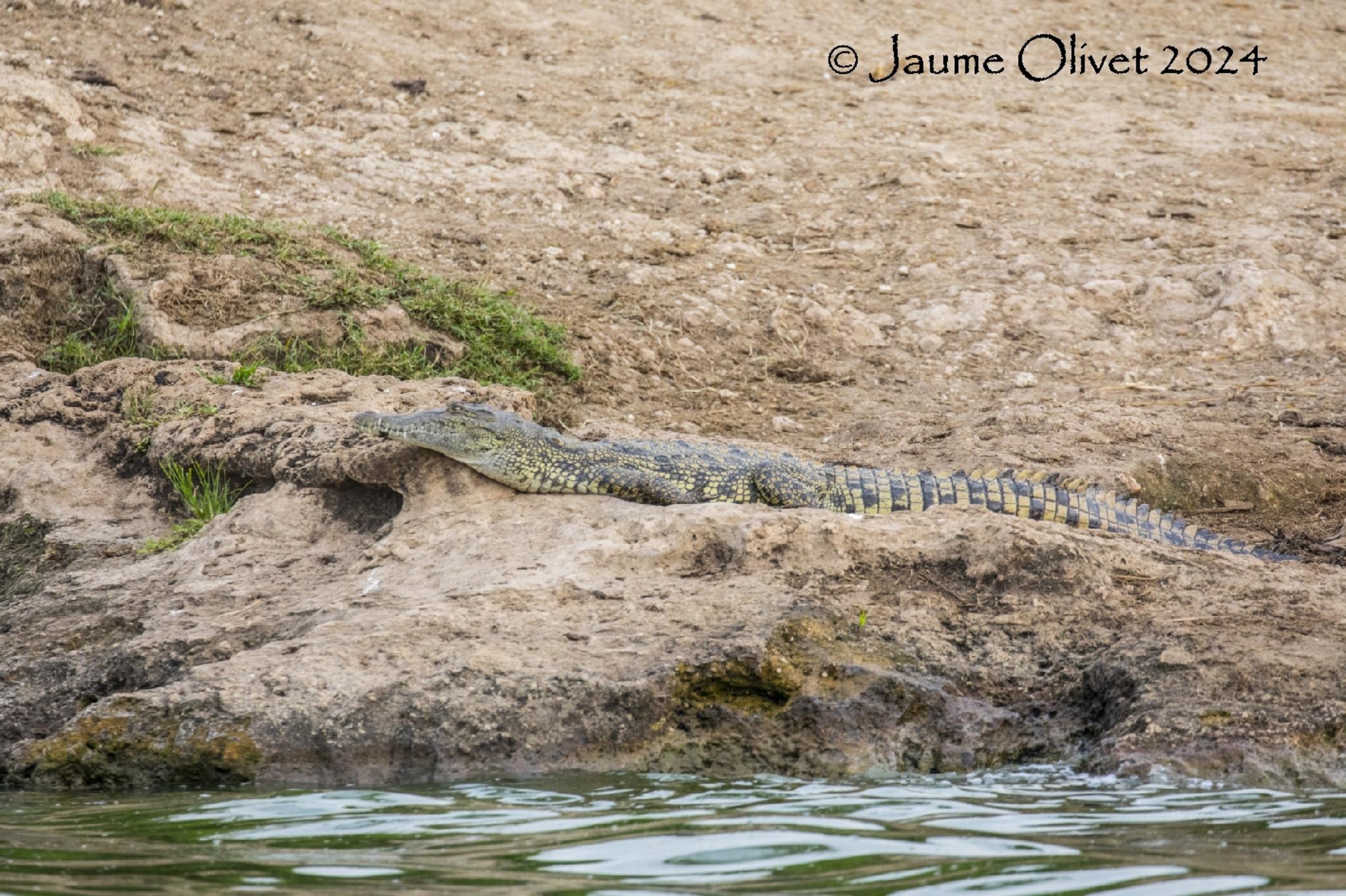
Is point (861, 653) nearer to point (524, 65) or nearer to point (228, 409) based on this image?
point (228, 409)

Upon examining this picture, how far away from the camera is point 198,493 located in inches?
226

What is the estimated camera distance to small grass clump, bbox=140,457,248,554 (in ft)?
18.0

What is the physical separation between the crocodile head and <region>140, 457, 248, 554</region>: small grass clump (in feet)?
2.81

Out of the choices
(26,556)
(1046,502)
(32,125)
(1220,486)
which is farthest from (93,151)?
(1220,486)

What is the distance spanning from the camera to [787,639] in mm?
4035

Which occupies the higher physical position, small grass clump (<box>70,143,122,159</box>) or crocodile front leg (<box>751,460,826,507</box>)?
small grass clump (<box>70,143,122,159</box>)

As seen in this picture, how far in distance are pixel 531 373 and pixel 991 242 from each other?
3.54 metres

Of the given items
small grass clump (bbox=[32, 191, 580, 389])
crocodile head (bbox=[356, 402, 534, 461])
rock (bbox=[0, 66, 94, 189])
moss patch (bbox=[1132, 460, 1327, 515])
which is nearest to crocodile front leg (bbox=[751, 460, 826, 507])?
crocodile head (bbox=[356, 402, 534, 461])

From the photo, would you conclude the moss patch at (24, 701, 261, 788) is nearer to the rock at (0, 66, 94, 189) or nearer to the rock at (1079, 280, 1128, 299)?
the rock at (0, 66, 94, 189)

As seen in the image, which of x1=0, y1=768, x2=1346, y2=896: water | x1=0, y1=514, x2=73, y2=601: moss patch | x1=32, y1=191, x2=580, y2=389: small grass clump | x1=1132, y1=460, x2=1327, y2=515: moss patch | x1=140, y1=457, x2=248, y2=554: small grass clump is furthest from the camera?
x1=32, y1=191, x2=580, y2=389: small grass clump

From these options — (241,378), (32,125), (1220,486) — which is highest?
(32,125)

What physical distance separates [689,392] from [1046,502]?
2565mm

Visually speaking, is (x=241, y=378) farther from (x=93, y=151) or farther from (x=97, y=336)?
(x=93, y=151)

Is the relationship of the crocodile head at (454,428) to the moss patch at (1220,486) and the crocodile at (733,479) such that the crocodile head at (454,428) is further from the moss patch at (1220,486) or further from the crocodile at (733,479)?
the moss patch at (1220,486)
